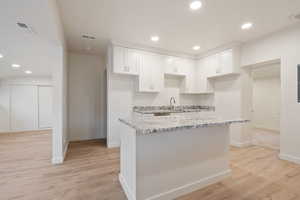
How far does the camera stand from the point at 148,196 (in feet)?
5.53

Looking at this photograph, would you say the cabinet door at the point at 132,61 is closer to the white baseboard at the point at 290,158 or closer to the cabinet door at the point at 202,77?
the cabinet door at the point at 202,77

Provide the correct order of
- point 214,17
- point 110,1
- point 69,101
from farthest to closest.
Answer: point 69,101 < point 214,17 < point 110,1

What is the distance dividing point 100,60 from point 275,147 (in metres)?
5.75

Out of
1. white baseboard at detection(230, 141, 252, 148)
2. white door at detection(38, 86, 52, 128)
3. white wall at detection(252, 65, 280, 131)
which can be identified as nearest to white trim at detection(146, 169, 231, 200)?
white baseboard at detection(230, 141, 252, 148)

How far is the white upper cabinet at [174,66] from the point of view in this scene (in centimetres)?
437

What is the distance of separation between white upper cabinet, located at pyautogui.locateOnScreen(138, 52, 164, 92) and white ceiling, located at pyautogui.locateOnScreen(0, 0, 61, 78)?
2052 millimetres

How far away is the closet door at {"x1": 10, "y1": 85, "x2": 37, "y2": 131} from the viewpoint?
602 cm

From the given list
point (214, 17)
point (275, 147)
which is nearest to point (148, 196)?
point (214, 17)

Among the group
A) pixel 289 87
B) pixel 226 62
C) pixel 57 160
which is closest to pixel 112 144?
pixel 57 160

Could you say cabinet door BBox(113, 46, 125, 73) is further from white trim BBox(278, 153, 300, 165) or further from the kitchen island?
white trim BBox(278, 153, 300, 165)

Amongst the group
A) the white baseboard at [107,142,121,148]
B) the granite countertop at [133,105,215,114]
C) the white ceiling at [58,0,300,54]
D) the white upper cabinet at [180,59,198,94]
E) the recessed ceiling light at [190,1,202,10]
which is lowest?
the white baseboard at [107,142,121,148]

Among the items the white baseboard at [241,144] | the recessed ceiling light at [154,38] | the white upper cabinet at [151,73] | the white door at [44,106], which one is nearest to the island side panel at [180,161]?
the white baseboard at [241,144]

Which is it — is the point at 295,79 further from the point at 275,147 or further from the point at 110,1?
the point at 110,1

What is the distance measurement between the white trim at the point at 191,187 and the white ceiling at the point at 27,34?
8.65 feet
